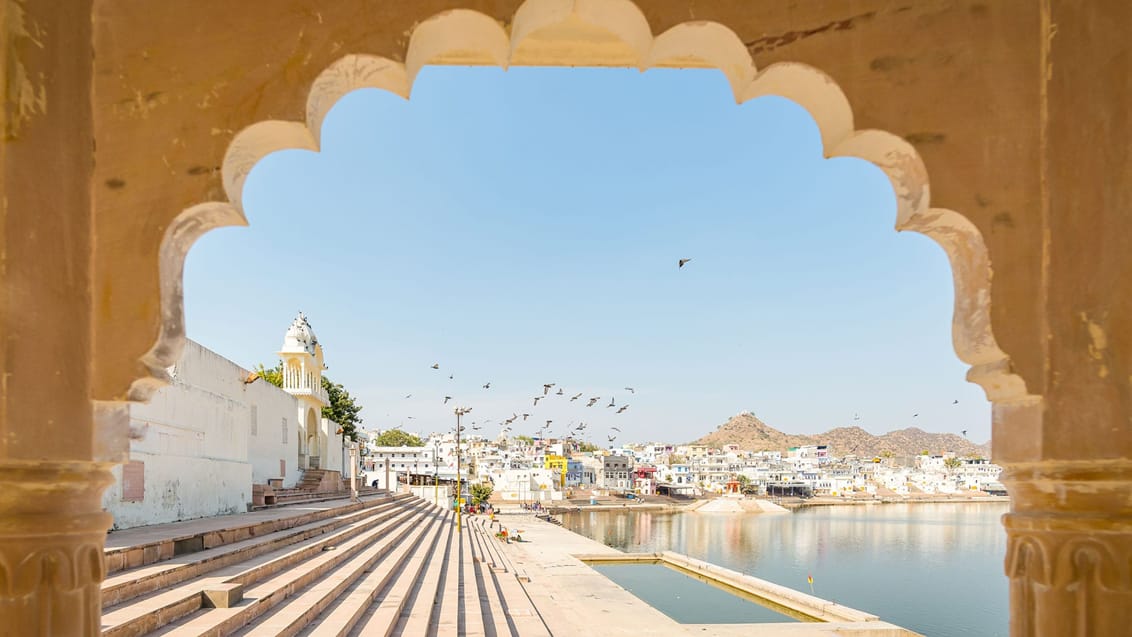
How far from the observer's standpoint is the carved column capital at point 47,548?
5.91ft

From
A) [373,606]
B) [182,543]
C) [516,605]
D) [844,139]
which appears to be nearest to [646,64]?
[844,139]

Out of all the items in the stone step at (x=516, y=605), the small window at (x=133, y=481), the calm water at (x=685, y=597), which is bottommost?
the calm water at (x=685, y=597)

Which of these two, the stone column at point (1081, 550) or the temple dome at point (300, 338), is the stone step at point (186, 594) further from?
the temple dome at point (300, 338)

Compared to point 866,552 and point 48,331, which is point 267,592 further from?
point 866,552

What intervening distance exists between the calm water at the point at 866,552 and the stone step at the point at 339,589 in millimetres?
22868

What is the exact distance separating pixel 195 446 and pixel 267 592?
6.72 m

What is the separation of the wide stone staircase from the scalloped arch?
3968 mm

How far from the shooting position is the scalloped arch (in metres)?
1.95

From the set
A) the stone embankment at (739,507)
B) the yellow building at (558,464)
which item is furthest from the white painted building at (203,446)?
the yellow building at (558,464)

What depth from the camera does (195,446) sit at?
12453mm

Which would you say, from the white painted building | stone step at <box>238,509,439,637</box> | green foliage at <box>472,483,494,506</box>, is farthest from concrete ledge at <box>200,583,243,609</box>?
green foliage at <box>472,483,494,506</box>

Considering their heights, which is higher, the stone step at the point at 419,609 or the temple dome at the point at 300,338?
the temple dome at the point at 300,338

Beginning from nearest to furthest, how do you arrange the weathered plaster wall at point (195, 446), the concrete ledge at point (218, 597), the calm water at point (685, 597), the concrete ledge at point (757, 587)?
the concrete ledge at point (218, 597)
the weathered plaster wall at point (195, 446)
the concrete ledge at point (757, 587)
the calm water at point (685, 597)

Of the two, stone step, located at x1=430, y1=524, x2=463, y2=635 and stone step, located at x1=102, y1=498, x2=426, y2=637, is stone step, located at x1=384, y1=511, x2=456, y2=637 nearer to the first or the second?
stone step, located at x1=430, y1=524, x2=463, y2=635
